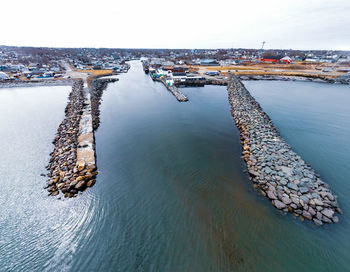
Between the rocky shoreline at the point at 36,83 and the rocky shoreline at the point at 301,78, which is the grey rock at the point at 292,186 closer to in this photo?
the rocky shoreline at the point at 301,78

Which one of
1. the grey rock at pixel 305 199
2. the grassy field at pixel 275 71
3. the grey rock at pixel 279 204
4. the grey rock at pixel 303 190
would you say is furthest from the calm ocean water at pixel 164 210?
the grassy field at pixel 275 71

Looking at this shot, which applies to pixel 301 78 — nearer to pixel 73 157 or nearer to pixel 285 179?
pixel 285 179

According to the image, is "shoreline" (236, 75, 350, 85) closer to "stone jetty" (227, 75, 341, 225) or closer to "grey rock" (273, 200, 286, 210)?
"stone jetty" (227, 75, 341, 225)

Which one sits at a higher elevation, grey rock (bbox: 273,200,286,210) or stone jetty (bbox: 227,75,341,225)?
stone jetty (bbox: 227,75,341,225)

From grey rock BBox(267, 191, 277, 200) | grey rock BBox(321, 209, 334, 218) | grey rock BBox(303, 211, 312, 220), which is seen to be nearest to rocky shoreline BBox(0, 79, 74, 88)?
grey rock BBox(267, 191, 277, 200)

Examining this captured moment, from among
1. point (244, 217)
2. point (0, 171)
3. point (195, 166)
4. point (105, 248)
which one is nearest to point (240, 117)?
point (195, 166)

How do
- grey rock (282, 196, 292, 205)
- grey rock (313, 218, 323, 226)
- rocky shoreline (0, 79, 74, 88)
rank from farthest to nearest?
rocky shoreline (0, 79, 74, 88)
grey rock (282, 196, 292, 205)
grey rock (313, 218, 323, 226)
